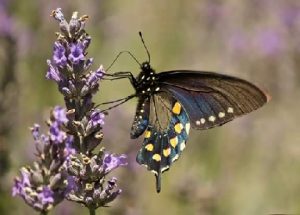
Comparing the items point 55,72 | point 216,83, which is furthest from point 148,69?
point 55,72

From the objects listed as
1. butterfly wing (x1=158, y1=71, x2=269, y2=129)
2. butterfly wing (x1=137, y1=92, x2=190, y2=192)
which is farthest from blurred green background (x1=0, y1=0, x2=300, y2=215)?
butterfly wing (x1=158, y1=71, x2=269, y2=129)

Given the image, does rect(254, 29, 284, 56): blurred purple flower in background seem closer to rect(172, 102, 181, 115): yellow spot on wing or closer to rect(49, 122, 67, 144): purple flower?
rect(172, 102, 181, 115): yellow spot on wing

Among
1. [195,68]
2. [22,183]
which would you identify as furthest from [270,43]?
[22,183]

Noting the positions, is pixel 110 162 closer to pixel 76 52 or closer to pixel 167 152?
pixel 76 52

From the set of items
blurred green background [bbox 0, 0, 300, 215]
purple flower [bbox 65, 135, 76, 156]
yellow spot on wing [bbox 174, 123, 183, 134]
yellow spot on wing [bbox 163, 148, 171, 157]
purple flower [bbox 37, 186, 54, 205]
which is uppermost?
blurred green background [bbox 0, 0, 300, 215]

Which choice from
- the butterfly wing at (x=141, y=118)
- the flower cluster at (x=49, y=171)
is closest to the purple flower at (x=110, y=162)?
the flower cluster at (x=49, y=171)

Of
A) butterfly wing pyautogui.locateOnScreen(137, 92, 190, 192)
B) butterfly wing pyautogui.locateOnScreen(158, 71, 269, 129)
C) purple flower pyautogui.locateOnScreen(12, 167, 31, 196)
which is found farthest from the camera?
butterfly wing pyautogui.locateOnScreen(158, 71, 269, 129)

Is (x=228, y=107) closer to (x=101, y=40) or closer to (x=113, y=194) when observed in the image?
(x=113, y=194)
